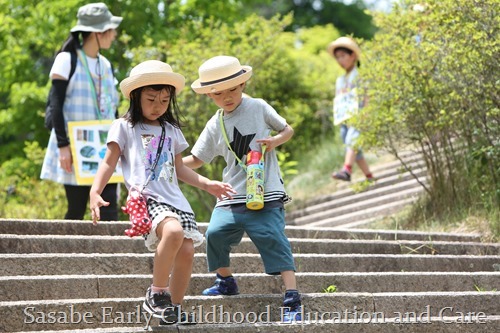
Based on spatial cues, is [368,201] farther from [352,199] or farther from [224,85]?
[224,85]

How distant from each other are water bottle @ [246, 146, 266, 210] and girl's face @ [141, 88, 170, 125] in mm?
636

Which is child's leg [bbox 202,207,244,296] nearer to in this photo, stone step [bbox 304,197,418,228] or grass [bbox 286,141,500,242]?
grass [bbox 286,141,500,242]

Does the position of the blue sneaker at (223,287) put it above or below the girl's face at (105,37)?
below

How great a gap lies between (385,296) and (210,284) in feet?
3.69

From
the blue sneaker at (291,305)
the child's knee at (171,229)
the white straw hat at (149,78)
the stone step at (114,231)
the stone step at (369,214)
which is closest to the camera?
the child's knee at (171,229)

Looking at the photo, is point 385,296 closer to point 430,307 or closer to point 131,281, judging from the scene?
point 430,307

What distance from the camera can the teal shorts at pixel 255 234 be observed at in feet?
18.3

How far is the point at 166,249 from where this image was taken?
4.94 metres

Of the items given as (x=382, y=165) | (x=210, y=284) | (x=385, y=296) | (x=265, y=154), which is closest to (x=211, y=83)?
(x=265, y=154)

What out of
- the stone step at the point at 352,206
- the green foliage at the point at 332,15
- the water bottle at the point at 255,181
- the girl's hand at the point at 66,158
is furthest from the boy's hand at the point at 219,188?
the green foliage at the point at 332,15

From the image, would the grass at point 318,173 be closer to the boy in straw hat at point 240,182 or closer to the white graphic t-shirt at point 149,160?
the boy in straw hat at point 240,182

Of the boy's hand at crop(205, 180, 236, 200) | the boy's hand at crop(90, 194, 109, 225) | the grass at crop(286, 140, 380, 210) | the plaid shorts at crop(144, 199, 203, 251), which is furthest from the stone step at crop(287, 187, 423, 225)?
the boy's hand at crop(90, 194, 109, 225)

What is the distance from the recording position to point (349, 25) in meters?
33.3

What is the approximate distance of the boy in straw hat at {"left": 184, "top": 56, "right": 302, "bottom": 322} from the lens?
5.60 metres
